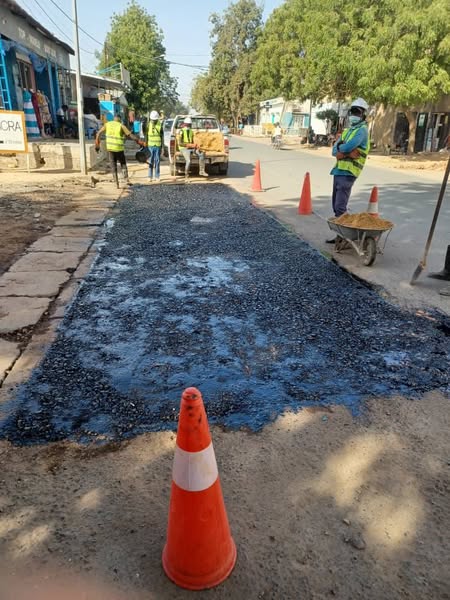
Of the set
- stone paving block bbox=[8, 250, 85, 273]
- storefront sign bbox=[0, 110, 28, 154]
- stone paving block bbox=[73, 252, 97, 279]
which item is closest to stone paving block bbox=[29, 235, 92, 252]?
stone paving block bbox=[8, 250, 85, 273]

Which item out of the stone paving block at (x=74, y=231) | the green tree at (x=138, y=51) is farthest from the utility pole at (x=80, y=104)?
the green tree at (x=138, y=51)

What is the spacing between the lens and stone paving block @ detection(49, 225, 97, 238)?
719 cm

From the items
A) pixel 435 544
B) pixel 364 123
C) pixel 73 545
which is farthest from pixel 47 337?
pixel 364 123

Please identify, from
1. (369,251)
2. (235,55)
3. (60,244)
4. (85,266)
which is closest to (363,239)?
(369,251)

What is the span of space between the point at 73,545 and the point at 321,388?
6.03ft

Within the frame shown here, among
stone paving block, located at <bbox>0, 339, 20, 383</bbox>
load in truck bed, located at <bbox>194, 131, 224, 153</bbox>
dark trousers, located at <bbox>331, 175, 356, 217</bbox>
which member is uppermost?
load in truck bed, located at <bbox>194, 131, 224, 153</bbox>

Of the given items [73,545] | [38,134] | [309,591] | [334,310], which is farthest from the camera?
[38,134]

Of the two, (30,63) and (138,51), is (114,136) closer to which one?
(30,63)

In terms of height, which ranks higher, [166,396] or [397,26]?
[397,26]

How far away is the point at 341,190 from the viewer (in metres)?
6.61

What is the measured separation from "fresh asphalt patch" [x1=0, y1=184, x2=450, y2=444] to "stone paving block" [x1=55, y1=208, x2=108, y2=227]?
225 centimetres

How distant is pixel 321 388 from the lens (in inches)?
124

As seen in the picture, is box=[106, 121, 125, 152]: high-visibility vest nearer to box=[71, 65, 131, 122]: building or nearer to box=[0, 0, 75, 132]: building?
box=[0, 0, 75, 132]: building

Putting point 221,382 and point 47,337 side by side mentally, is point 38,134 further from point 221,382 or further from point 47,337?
point 221,382
